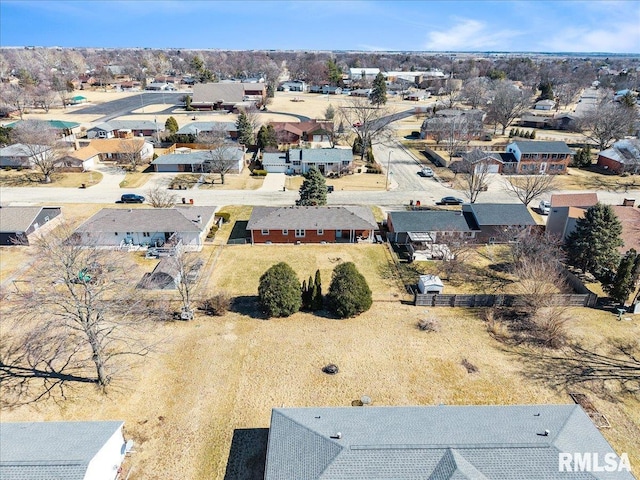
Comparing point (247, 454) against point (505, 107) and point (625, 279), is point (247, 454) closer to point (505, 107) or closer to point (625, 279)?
point (625, 279)

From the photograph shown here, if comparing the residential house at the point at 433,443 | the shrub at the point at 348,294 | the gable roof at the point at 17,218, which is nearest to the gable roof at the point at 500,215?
the shrub at the point at 348,294

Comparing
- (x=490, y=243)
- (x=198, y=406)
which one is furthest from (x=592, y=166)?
(x=198, y=406)

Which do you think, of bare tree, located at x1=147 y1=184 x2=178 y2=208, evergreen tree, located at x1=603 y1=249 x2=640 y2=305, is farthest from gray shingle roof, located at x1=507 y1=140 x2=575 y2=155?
bare tree, located at x1=147 y1=184 x2=178 y2=208

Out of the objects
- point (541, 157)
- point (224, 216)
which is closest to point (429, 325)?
point (224, 216)

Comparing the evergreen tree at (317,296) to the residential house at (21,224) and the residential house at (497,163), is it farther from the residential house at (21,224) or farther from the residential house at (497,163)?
the residential house at (497,163)

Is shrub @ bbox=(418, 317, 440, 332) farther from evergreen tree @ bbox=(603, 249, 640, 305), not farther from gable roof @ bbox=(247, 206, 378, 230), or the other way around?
evergreen tree @ bbox=(603, 249, 640, 305)

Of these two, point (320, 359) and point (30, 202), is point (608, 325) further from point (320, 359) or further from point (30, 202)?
point (30, 202)
